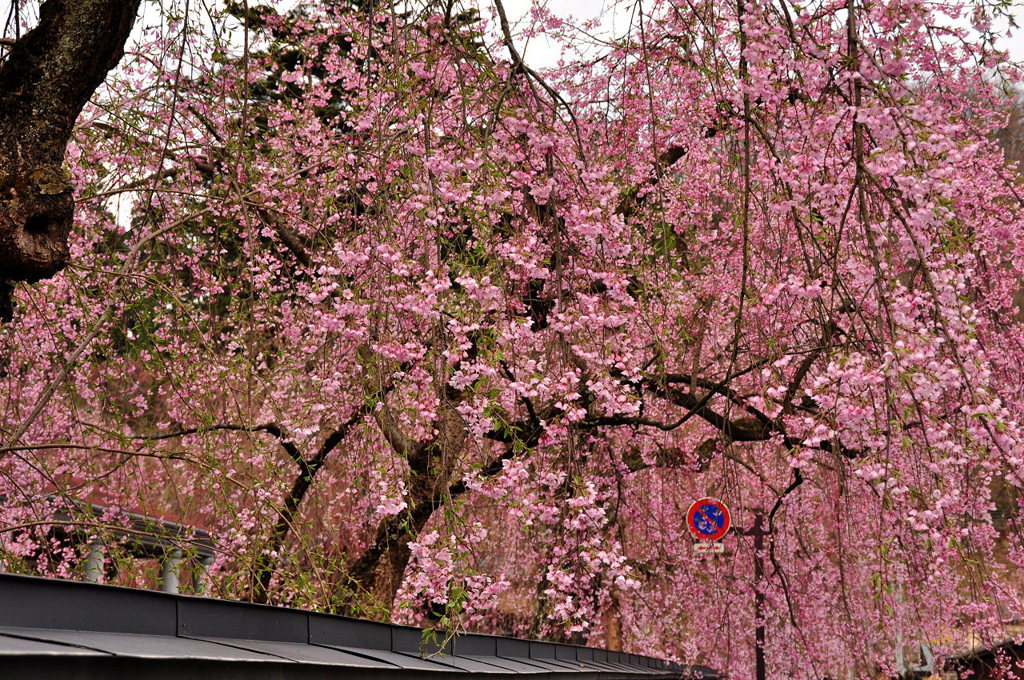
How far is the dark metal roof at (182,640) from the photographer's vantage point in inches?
99.8

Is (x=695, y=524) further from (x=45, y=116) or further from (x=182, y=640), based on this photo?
(x=45, y=116)

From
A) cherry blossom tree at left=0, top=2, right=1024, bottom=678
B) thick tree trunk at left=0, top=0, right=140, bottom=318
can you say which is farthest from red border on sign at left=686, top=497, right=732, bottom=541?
thick tree trunk at left=0, top=0, right=140, bottom=318

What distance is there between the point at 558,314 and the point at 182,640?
2110mm

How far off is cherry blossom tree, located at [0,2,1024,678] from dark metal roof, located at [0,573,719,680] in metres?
0.36

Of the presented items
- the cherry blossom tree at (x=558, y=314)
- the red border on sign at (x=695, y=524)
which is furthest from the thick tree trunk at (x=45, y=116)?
the red border on sign at (x=695, y=524)

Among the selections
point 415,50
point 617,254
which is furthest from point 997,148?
point 415,50

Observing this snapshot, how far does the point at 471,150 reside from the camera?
15.1 ft

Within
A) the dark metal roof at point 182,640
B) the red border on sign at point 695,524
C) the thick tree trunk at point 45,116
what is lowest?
the dark metal roof at point 182,640

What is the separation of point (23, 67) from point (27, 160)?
1.58 ft

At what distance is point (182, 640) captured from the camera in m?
3.29

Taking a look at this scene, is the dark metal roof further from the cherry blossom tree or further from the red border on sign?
the red border on sign

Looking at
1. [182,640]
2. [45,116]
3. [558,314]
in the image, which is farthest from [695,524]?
[45,116]

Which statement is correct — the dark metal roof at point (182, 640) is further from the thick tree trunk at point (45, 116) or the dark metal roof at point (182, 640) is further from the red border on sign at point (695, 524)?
the red border on sign at point (695, 524)

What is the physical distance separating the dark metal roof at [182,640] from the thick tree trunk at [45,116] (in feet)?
5.36
